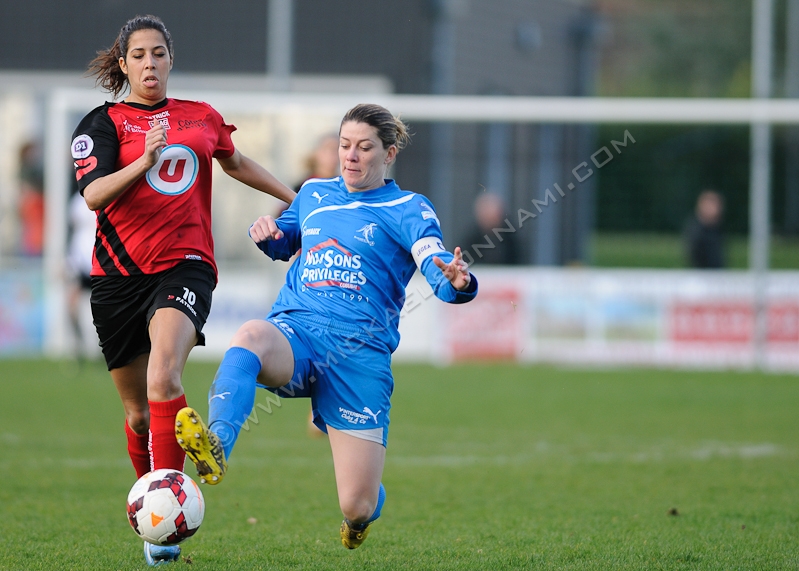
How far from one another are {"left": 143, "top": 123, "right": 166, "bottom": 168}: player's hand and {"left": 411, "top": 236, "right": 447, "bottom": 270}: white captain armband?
43.4 inches

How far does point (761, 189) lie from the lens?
45.4 ft

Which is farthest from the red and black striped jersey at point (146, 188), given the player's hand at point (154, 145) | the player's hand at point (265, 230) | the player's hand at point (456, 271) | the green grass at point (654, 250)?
the green grass at point (654, 250)

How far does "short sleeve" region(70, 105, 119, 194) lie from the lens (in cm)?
464

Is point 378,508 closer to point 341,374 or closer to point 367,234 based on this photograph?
point 341,374

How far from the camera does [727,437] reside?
29.6 feet

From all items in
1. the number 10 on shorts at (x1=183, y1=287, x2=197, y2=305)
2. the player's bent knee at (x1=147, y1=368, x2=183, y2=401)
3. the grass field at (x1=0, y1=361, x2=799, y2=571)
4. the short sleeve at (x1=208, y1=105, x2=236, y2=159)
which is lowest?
the grass field at (x1=0, y1=361, x2=799, y2=571)

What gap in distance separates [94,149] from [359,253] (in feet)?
4.03

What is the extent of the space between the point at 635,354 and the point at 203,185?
9.91 metres

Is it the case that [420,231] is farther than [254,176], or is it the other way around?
[254,176]

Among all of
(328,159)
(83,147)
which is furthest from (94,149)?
(328,159)

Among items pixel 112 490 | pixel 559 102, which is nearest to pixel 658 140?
pixel 559 102

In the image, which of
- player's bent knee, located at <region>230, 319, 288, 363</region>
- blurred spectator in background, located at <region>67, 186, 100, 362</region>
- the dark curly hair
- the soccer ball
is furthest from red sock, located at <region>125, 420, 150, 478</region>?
blurred spectator in background, located at <region>67, 186, 100, 362</region>

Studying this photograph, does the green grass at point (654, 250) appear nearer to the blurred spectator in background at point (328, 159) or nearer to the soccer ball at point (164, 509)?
the blurred spectator in background at point (328, 159)

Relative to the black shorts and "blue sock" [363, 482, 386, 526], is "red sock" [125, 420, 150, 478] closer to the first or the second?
the black shorts
